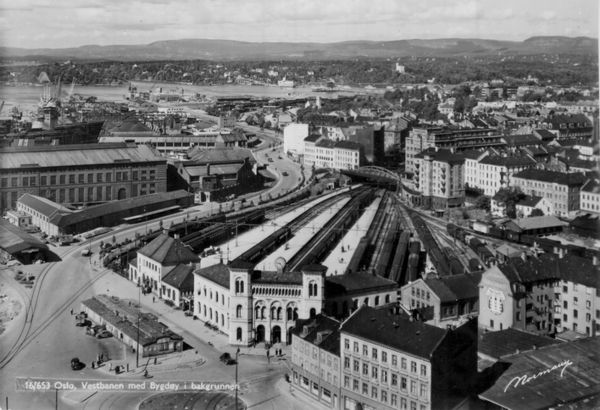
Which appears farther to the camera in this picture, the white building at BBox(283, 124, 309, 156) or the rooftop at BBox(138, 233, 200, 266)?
the white building at BBox(283, 124, 309, 156)

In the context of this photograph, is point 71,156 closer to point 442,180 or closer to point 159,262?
point 159,262

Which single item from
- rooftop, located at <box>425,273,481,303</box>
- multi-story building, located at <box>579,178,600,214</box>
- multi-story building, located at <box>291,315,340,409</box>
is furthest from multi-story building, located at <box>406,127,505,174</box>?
multi-story building, located at <box>291,315,340,409</box>

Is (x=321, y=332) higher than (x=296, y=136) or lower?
lower

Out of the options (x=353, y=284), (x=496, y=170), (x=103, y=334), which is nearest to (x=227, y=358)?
(x=103, y=334)

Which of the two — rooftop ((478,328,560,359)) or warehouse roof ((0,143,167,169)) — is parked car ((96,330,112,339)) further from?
warehouse roof ((0,143,167,169))

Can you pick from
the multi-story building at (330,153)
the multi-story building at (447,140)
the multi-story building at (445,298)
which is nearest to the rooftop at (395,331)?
the multi-story building at (445,298)

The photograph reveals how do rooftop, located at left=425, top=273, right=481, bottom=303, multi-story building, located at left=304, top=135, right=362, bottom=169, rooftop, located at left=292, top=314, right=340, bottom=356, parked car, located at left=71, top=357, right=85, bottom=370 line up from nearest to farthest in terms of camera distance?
1. rooftop, located at left=292, top=314, right=340, bottom=356
2. parked car, located at left=71, top=357, right=85, bottom=370
3. rooftop, located at left=425, top=273, right=481, bottom=303
4. multi-story building, located at left=304, top=135, right=362, bottom=169
